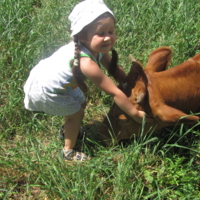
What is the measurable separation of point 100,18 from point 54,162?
166 cm

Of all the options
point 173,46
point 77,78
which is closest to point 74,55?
point 77,78

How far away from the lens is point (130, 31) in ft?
17.9

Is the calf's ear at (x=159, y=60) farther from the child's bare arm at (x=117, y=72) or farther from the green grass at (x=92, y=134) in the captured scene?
the green grass at (x=92, y=134)

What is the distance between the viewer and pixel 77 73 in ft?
9.14

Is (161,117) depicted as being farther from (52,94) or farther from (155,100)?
(52,94)

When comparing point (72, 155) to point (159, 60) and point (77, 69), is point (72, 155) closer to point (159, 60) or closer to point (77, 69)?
point (77, 69)

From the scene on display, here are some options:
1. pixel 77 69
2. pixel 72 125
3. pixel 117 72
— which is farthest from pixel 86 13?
pixel 72 125

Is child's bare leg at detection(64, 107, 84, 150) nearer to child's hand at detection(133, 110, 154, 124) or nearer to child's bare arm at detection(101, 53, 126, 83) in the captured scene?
child's bare arm at detection(101, 53, 126, 83)

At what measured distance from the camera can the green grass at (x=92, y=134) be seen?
3084 millimetres

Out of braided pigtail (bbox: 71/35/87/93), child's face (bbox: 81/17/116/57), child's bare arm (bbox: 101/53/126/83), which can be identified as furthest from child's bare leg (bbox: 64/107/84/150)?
child's face (bbox: 81/17/116/57)

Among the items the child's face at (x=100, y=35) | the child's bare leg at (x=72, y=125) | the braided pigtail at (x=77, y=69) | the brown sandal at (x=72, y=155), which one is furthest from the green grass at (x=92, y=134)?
the child's face at (x=100, y=35)

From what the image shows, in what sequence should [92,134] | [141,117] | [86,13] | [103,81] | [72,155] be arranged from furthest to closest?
1. [92,134]
2. [72,155]
3. [141,117]
4. [103,81]
5. [86,13]

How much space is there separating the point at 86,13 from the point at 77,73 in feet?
1.85

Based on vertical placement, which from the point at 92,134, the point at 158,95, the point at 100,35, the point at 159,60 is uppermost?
the point at 100,35
